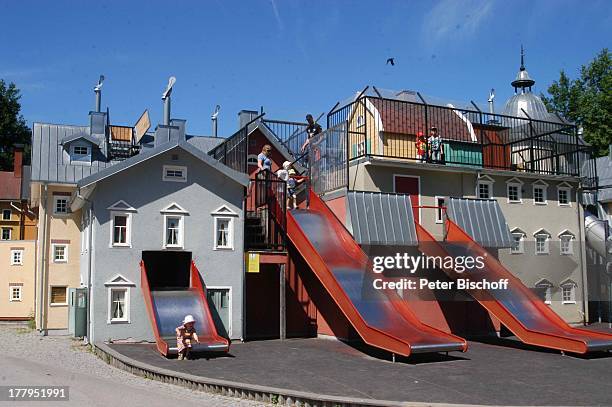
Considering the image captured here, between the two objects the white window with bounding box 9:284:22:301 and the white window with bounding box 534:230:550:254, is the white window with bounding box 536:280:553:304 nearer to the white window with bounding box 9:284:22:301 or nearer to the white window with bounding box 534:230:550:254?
the white window with bounding box 534:230:550:254

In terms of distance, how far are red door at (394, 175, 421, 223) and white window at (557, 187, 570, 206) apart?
24.7 feet

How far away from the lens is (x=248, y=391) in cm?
1310

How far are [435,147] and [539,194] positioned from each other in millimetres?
5758

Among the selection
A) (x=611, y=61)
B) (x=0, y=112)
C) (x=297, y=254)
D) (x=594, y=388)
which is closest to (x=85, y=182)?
(x=297, y=254)

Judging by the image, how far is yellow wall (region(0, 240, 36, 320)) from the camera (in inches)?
1430

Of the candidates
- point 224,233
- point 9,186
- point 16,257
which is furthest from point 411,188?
point 9,186

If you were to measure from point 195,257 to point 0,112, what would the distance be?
51149 mm

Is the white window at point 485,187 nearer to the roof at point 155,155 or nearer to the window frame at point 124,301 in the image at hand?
the roof at point 155,155

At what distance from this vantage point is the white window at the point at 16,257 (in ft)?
120

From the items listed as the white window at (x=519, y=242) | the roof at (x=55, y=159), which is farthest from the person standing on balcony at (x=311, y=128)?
the roof at (x=55, y=159)

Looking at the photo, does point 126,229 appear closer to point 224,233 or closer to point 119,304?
point 119,304

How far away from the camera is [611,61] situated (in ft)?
174

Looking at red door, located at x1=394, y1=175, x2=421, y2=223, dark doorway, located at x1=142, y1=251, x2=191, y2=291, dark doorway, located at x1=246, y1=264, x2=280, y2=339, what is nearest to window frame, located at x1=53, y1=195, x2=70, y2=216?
dark doorway, located at x1=142, y1=251, x2=191, y2=291

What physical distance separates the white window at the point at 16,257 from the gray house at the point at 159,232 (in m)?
14.9
